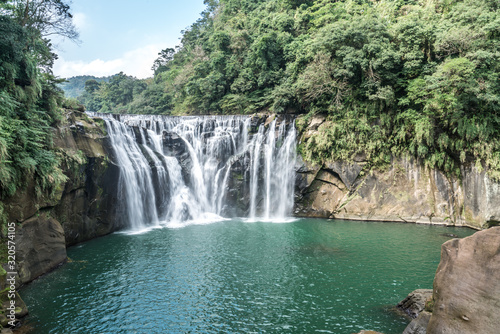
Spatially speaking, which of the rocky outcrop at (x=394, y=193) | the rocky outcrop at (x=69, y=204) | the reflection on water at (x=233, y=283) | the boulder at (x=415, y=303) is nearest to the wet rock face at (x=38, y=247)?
the rocky outcrop at (x=69, y=204)

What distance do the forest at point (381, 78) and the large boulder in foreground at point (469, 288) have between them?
43.1 feet

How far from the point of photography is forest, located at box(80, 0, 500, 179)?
14.9 metres

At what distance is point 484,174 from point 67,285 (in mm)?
19406

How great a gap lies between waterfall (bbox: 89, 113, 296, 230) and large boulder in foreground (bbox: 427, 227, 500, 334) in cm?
1446

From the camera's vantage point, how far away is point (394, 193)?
1764 centimetres

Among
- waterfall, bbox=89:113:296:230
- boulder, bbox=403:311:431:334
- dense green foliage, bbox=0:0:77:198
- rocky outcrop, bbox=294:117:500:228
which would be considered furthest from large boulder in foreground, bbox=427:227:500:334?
waterfall, bbox=89:113:296:230

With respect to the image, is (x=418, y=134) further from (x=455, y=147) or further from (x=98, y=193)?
(x=98, y=193)

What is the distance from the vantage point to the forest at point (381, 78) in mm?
14906

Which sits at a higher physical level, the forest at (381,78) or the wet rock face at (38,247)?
the forest at (381,78)

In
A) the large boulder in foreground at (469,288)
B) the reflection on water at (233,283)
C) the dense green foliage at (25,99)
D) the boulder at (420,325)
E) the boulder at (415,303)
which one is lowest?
the reflection on water at (233,283)

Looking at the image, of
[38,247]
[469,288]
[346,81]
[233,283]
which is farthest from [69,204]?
[346,81]

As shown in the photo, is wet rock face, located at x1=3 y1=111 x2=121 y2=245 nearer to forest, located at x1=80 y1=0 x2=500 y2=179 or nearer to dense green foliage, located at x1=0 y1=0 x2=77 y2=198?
dense green foliage, located at x1=0 y1=0 x2=77 y2=198

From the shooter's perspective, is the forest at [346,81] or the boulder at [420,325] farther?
the forest at [346,81]

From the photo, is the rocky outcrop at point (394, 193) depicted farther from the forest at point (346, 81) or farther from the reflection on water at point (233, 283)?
the reflection on water at point (233, 283)
